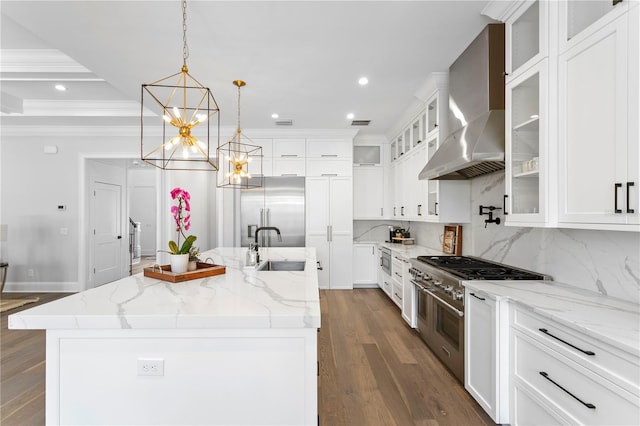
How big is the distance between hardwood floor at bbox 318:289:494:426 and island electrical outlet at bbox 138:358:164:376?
1160 mm

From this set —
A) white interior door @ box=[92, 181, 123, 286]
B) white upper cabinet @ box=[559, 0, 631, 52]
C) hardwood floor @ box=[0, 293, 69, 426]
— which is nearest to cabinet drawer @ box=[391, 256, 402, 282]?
white upper cabinet @ box=[559, 0, 631, 52]

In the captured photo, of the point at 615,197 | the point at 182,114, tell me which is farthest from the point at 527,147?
the point at 182,114

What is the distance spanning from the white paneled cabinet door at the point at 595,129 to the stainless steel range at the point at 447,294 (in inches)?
31.2

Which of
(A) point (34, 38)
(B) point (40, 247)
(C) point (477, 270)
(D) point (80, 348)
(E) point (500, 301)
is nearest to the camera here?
(D) point (80, 348)

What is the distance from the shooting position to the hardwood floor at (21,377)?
2113mm

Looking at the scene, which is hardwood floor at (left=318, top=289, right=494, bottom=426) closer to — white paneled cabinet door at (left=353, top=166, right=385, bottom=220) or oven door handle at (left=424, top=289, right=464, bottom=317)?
oven door handle at (left=424, top=289, right=464, bottom=317)

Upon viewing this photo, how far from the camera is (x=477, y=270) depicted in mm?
2590

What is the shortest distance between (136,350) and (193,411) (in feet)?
1.18

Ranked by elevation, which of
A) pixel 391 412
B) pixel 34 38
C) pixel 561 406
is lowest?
pixel 391 412

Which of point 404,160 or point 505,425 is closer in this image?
point 505,425

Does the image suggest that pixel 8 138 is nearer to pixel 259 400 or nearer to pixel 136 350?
pixel 136 350

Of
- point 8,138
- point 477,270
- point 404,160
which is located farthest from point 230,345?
point 8,138

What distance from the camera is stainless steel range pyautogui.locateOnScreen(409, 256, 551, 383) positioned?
240 cm

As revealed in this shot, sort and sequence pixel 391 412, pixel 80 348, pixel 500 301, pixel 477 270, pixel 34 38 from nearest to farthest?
pixel 80 348
pixel 500 301
pixel 391 412
pixel 477 270
pixel 34 38
